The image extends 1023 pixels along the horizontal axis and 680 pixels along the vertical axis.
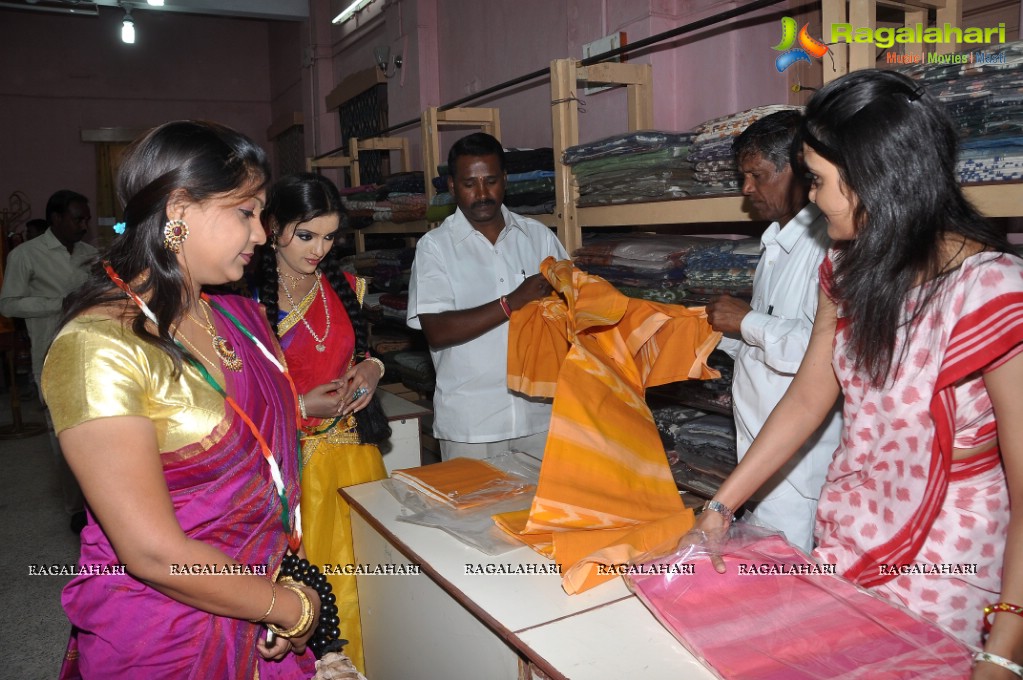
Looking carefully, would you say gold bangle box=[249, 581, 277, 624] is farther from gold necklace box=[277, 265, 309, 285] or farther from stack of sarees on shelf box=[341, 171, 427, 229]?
stack of sarees on shelf box=[341, 171, 427, 229]

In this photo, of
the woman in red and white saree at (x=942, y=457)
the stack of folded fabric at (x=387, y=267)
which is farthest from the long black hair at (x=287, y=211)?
the stack of folded fabric at (x=387, y=267)

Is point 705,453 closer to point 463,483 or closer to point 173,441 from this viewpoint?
point 463,483

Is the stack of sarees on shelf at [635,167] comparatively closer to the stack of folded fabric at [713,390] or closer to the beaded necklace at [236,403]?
the stack of folded fabric at [713,390]

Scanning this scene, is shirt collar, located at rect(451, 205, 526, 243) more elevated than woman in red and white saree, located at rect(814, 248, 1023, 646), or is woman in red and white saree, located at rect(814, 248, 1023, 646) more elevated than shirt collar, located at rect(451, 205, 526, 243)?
shirt collar, located at rect(451, 205, 526, 243)

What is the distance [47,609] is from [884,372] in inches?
138

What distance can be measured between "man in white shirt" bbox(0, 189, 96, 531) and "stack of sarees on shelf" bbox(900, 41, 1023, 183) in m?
4.56

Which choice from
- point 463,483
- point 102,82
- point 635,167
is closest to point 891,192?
point 463,483

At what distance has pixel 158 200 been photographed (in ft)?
3.97

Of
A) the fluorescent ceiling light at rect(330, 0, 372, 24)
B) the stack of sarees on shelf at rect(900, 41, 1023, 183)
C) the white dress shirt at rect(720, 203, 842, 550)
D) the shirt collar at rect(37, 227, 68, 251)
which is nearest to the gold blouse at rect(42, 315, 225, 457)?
the white dress shirt at rect(720, 203, 842, 550)

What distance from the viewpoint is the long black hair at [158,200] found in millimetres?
1206

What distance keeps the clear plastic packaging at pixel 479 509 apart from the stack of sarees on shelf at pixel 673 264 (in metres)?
0.87

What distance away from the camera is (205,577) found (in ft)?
3.92

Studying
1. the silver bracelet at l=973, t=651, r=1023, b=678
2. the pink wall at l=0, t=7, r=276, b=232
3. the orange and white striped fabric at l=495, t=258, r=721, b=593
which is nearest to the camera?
the silver bracelet at l=973, t=651, r=1023, b=678

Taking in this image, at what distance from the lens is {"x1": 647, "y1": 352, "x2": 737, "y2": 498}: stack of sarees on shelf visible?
2.54 m
